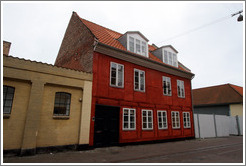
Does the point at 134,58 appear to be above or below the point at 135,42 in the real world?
below

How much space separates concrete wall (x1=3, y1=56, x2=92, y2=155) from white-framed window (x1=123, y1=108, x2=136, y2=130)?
3136 mm

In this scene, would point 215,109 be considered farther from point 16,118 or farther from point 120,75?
point 16,118

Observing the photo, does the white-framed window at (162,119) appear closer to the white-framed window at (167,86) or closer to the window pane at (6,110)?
the white-framed window at (167,86)

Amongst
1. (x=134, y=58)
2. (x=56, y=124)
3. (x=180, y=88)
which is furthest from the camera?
(x=180, y=88)

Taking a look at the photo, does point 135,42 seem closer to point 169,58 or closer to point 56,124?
point 169,58

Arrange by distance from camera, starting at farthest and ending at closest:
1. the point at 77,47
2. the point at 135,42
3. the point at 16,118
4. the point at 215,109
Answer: the point at 215,109
the point at 135,42
the point at 77,47
the point at 16,118

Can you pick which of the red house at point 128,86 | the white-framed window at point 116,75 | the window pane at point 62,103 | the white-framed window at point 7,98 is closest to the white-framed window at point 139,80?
the red house at point 128,86

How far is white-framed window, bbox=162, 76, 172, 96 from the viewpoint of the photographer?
1628 cm

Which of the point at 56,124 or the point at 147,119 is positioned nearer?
the point at 56,124

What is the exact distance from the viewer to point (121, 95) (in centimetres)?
1274

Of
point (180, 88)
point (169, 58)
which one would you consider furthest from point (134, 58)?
point (180, 88)

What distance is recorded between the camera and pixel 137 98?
13688mm

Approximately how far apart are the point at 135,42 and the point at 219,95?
22.2 metres

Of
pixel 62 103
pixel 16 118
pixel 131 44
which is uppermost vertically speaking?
pixel 131 44
